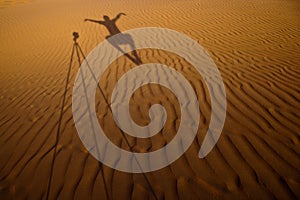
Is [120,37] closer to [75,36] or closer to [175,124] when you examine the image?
A: [75,36]

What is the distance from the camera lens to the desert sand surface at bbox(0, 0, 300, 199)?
101 inches

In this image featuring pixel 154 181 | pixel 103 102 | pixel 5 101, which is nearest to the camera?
pixel 154 181

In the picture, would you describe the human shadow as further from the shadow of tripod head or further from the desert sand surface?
the shadow of tripod head

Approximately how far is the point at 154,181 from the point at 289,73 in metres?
3.84

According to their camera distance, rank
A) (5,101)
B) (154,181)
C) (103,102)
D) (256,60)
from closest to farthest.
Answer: (154,181), (103,102), (5,101), (256,60)

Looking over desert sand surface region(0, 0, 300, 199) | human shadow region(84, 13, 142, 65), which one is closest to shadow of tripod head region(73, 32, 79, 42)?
desert sand surface region(0, 0, 300, 199)

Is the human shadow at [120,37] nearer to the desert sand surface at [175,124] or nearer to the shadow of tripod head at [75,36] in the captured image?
the desert sand surface at [175,124]

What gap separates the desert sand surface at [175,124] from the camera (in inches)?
101

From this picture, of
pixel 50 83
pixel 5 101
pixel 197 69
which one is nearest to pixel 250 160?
pixel 197 69

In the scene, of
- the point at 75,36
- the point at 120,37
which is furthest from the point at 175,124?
the point at 75,36

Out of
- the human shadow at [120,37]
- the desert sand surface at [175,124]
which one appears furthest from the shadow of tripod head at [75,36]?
the human shadow at [120,37]

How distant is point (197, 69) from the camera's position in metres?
4.95

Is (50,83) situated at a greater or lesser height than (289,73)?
greater

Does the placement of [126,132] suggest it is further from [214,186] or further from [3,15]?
[3,15]
